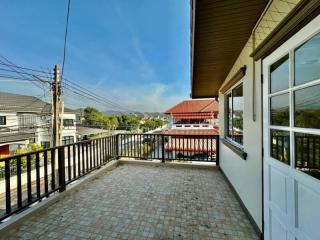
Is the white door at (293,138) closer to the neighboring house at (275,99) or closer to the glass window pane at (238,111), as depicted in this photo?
the neighboring house at (275,99)

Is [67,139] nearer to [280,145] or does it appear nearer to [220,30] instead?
[220,30]

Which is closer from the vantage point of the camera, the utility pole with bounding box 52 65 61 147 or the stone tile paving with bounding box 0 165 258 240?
the stone tile paving with bounding box 0 165 258 240

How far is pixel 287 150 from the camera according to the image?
1382 millimetres

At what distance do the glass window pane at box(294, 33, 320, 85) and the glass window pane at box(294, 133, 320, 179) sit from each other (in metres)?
0.38

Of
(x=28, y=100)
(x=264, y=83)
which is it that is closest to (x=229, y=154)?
(x=264, y=83)

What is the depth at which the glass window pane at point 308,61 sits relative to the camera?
1.03m

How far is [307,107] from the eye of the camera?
1148mm

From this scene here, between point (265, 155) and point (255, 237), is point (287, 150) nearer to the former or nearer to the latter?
point (265, 155)

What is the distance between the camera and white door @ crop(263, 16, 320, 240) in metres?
1.06

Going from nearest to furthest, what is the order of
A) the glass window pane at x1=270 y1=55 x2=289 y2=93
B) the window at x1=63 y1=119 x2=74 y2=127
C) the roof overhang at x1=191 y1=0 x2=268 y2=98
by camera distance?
the glass window pane at x1=270 y1=55 x2=289 y2=93 < the roof overhang at x1=191 y1=0 x2=268 y2=98 < the window at x1=63 y1=119 x2=74 y2=127

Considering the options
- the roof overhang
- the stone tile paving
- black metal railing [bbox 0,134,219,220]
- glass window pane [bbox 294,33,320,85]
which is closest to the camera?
glass window pane [bbox 294,33,320,85]

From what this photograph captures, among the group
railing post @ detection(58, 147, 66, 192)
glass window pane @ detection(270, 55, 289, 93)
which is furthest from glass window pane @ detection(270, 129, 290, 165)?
railing post @ detection(58, 147, 66, 192)

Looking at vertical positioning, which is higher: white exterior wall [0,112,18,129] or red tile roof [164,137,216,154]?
white exterior wall [0,112,18,129]

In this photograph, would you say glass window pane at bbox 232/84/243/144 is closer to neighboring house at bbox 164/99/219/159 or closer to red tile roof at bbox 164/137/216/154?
red tile roof at bbox 164/137/216/154
